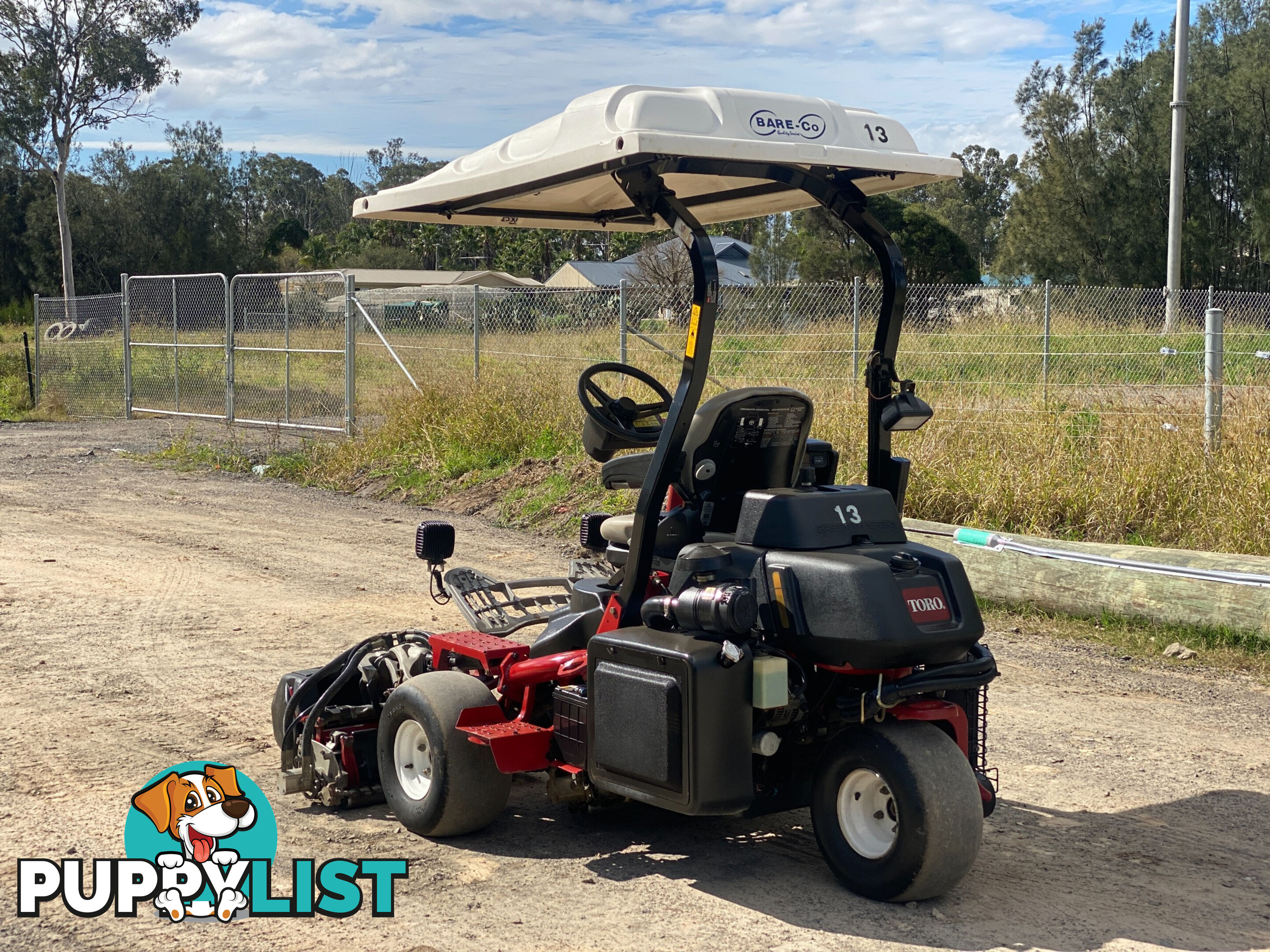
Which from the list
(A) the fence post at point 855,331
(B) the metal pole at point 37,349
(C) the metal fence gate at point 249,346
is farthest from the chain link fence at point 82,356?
(A) the fence post at point 855,331

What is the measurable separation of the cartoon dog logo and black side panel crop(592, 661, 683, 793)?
4.45ft

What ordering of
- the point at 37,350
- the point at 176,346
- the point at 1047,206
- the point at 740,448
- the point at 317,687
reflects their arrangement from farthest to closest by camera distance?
the point at 1047,206 → the point at 37,350 → the point at 176,346 → the point at 317,687 → the point at 740,448

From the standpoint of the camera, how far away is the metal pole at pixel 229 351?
18062 mm

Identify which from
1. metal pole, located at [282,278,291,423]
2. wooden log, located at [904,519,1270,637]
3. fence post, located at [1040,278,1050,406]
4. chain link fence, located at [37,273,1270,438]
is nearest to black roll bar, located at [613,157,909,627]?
wooden log, located at [904,519,1270,637]

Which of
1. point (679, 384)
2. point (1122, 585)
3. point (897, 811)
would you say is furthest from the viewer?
point (1122, 585)

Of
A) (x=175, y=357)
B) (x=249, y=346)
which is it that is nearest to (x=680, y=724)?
(x=249, y=346)

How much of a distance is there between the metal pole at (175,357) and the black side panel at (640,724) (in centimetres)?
1707

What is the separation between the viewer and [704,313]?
412 cm

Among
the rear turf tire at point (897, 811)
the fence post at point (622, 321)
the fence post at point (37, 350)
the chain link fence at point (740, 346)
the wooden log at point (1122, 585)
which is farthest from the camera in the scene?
the fence post at point (37, 350)

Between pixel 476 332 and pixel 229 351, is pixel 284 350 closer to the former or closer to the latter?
pixel 229 351

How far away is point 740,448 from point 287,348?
47.7 feet

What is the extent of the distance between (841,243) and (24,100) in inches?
1079

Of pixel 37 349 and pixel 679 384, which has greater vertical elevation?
pixel 37 349

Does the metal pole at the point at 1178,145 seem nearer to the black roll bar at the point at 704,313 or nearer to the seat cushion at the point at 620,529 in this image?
the black roll bar at the point at 704,313
